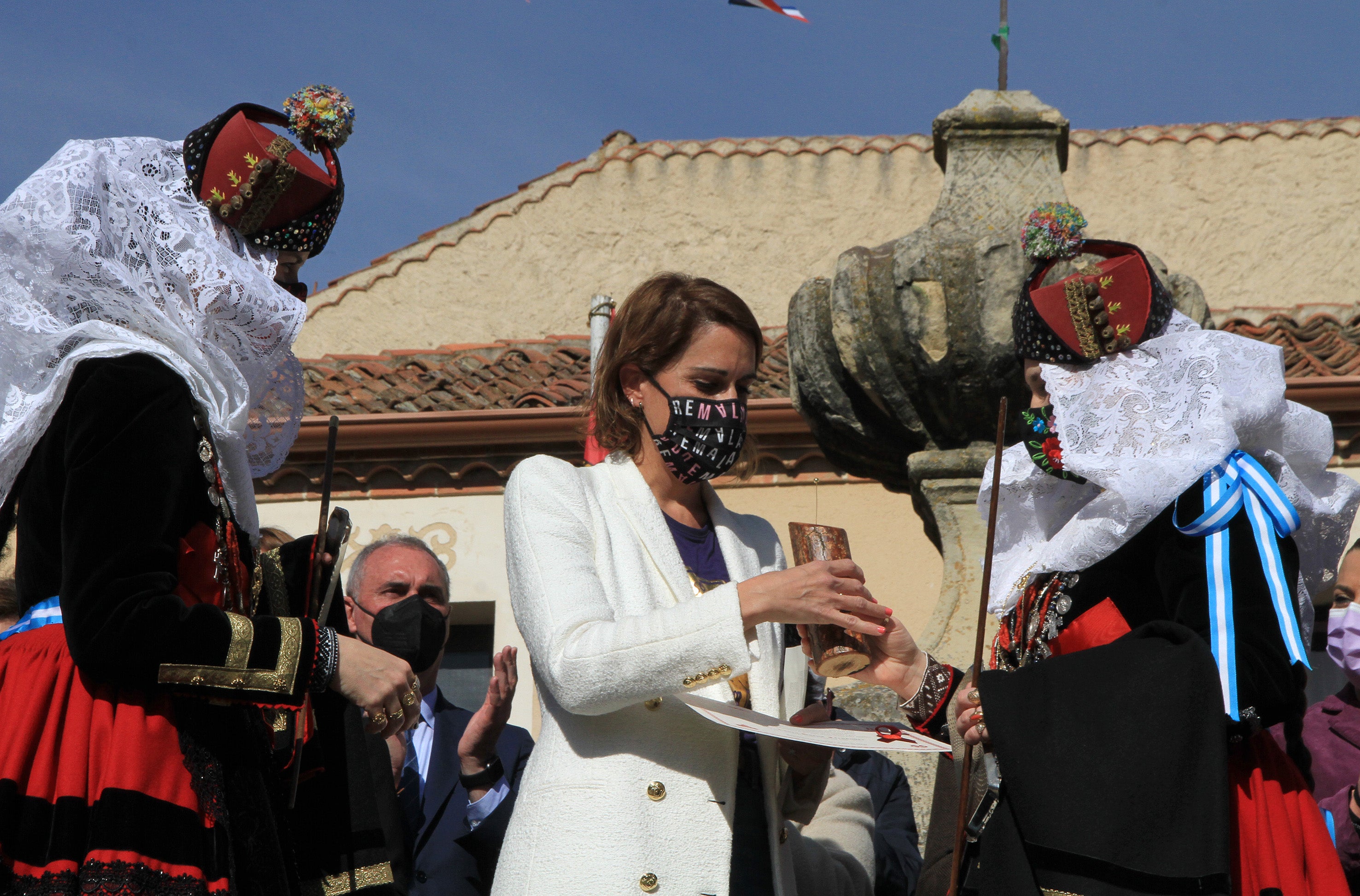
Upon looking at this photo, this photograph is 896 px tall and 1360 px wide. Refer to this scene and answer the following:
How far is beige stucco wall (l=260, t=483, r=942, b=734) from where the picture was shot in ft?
26.0

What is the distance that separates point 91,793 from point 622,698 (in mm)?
887

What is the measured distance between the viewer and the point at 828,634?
287 centimetres

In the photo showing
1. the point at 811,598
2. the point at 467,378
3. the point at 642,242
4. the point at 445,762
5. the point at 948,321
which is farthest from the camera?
the point at 642,242

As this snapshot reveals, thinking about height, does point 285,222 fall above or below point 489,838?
above

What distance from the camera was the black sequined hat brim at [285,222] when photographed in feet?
9.85

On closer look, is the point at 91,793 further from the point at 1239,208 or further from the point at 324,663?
the point at 1239,208

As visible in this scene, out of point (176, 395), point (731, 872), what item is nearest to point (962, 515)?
point (731, 872)

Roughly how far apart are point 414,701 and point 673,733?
479 millimetres

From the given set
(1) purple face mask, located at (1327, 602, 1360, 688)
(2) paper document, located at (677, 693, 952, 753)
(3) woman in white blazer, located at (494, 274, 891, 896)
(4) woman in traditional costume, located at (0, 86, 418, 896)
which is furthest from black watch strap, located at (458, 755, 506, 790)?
(1) purple face mask, located at (1327, 602, 1360, 688)

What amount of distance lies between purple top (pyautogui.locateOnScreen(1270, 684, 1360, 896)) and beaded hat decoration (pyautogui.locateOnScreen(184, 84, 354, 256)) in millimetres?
2538

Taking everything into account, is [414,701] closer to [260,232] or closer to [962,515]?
[260,232]

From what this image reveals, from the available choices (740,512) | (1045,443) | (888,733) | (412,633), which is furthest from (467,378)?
(888,733)

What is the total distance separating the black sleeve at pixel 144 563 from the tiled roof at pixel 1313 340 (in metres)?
6.19

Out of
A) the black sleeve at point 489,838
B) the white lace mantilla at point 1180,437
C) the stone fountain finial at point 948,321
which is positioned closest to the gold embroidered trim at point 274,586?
the black sleeve at point 489,838
